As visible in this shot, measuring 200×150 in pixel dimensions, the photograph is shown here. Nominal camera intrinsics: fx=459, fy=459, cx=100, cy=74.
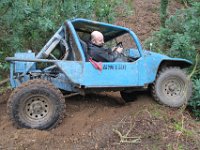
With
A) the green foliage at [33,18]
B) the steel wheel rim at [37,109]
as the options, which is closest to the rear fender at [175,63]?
the green foliage at [33,18]

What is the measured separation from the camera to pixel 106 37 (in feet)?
28.1

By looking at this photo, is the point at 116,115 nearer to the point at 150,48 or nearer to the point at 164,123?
the point at 164,123

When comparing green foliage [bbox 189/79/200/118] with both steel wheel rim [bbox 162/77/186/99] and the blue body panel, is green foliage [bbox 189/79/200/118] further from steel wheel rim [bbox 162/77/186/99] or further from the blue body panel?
the blue body panel

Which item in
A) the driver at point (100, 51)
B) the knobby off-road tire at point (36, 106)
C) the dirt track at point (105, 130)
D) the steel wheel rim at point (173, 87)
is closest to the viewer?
the dirt track at point (105, 130)

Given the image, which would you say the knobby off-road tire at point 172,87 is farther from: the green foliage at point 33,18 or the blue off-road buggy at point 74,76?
the green foliage at point 33,18

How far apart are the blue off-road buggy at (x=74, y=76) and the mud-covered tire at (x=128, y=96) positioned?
27 cm

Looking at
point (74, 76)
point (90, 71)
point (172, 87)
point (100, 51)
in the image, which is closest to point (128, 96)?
point (172, 87)

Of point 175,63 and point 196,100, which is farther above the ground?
point 175,63

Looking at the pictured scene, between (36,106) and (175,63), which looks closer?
(36,106)

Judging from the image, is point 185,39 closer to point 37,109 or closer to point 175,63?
point 175,63

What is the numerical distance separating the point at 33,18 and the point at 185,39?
10.6 feet

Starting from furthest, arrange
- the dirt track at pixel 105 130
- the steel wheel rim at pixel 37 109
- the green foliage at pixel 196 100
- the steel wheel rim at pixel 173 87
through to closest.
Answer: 1. the green foliage at pixel 196 100
2. the steel wheel rim at pixel 173 87
3. the steel wheel rim at pixel 37 109
4. the dirt track at pixel 105 130

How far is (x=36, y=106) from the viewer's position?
276 inches

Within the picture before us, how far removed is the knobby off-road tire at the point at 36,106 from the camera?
6852 mm
